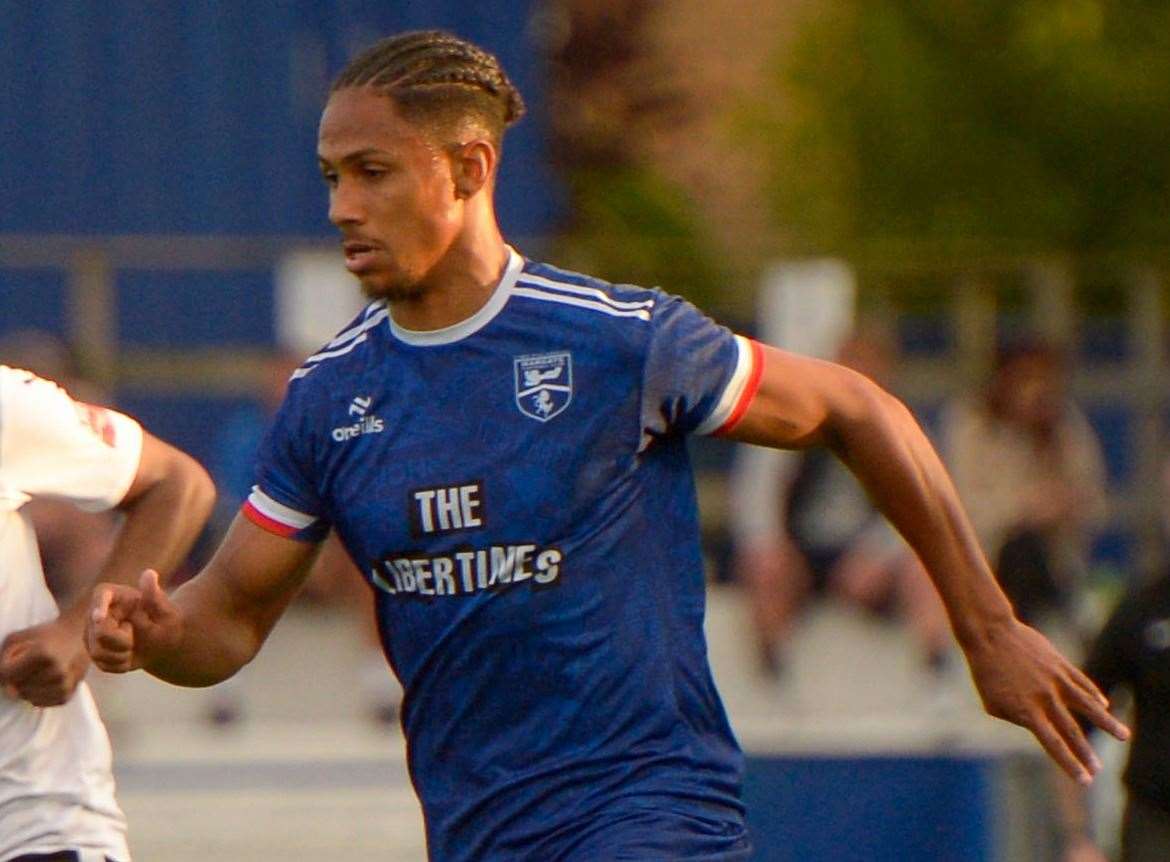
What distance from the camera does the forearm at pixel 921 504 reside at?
4.45 m

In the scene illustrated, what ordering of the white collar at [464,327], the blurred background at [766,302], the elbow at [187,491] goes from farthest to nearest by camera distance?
1. the blurred background at [766,302]
2. the elbow at [187,491]
3. the white collar at [464,327]

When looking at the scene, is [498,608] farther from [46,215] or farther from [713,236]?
[713,236]

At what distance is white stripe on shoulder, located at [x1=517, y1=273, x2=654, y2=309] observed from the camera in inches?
174

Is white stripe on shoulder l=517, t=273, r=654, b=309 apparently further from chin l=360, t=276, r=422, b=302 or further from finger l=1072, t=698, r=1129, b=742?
finger l=1072, t=698, r=1129, b=742

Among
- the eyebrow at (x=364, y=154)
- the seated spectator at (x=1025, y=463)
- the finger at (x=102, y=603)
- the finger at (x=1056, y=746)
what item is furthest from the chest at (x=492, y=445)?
the seated spectator at (x=1025, y=463)

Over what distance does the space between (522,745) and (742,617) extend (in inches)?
297

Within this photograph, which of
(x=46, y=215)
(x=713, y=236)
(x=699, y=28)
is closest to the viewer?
(x=46, y=215)

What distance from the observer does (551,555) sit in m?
4.34

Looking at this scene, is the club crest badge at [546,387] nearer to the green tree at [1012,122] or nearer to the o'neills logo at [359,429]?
the o'neills logo at [359,429]

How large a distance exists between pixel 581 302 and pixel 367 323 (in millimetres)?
399

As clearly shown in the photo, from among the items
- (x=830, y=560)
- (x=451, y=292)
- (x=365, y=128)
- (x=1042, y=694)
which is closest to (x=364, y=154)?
(x=365, y=128)

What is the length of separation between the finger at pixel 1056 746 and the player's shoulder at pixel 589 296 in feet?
3.07

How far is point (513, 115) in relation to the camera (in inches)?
184

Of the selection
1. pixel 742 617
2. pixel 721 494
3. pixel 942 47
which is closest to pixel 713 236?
pixel 942 47
